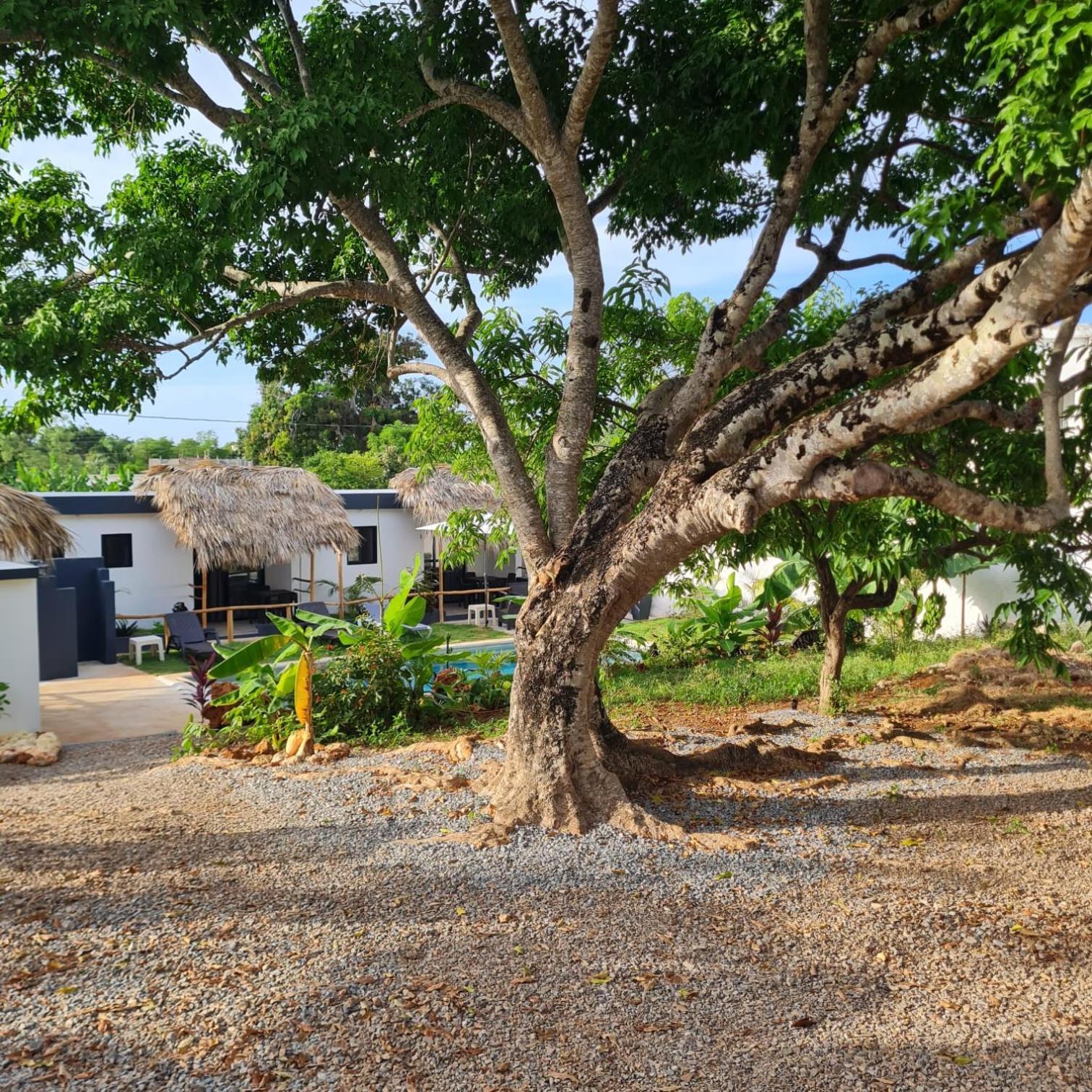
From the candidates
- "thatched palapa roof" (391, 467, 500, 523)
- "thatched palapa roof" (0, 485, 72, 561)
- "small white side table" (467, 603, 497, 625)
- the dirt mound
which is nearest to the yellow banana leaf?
the dirt mound

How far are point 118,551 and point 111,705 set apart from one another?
21.1ft

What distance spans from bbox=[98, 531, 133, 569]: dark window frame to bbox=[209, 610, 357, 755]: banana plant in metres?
9.11

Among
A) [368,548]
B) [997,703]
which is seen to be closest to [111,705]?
[368,548]

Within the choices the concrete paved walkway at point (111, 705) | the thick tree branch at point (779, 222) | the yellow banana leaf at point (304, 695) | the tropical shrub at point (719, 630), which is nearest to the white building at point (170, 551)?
the concrete paved walkway at point (111, 705)

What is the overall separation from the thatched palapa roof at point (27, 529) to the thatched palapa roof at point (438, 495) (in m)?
7.89

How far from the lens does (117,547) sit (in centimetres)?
1759

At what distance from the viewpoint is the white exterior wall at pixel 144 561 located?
17.1 m

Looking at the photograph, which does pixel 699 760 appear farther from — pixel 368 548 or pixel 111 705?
pixel 368 548

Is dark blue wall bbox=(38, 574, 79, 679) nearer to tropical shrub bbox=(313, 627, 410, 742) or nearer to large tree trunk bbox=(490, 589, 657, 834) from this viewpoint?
tropical shrub bbox=(313, 627, 410, 742)

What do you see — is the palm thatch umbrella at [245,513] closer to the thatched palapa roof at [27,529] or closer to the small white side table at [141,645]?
the small white side table at [141,645]

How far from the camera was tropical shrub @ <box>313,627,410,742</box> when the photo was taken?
8555 mm

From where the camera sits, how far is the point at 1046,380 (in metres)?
4.36

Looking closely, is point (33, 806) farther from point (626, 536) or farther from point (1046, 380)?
point (1046, 380)

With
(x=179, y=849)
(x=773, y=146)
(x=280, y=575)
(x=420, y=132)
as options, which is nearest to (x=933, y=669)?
(x=773, y=146)
